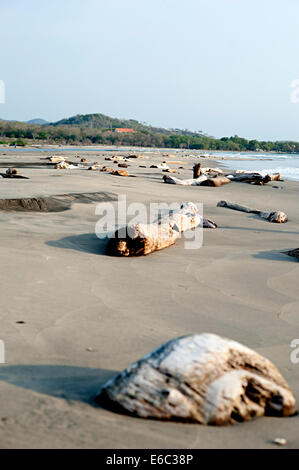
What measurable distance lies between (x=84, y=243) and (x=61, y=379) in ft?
12.6

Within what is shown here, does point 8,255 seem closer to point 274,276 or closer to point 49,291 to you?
point 49,291

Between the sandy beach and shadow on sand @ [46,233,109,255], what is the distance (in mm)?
14

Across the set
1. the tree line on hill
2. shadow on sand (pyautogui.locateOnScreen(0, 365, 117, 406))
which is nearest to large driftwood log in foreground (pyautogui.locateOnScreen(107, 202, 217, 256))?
shadow on sand (pyautogui.locateOnScreen(0, 365, 117, 406))

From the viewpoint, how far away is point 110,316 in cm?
369

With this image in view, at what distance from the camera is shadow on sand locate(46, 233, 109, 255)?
237 inches

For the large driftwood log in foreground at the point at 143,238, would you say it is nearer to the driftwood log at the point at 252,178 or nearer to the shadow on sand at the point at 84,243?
the shadow on sand at the point at 84,243

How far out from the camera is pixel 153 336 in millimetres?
3318

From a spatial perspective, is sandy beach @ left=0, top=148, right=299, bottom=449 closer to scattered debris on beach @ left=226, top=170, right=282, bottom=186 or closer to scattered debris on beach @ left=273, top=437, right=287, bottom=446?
scattered debris on beach @ left=273, top=437, right=287, bottom=446

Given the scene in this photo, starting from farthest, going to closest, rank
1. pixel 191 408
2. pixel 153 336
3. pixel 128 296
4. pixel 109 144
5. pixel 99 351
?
pixel 109 144 < pixel 128 296 < pixel 153 336 < pixel 99 351 < pixel 191 408

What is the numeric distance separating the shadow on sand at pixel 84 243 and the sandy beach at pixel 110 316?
0.05 ft

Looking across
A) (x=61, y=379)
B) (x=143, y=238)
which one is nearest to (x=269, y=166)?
(x=143, y=238)

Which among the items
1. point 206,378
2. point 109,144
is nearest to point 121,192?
point 206,378

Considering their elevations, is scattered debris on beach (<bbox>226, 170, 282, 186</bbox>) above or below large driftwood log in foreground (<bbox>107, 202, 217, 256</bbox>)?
above
